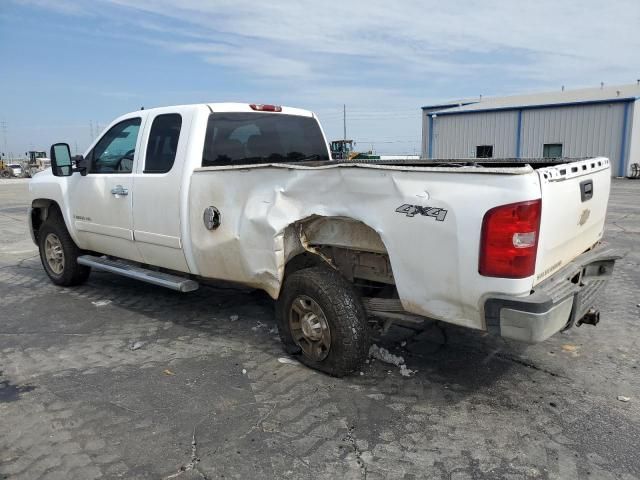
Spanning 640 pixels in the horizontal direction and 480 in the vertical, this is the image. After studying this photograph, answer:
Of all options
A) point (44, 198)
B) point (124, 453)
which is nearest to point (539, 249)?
point (124, 453)

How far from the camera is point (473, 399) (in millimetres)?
3570

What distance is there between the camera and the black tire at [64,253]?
6379 mm

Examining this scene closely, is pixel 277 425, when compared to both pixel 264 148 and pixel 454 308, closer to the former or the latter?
pixel 454 308

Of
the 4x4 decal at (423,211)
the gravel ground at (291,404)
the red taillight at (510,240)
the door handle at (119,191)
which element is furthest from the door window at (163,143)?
the red taillight at (510,240)

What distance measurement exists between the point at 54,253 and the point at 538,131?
29.2m

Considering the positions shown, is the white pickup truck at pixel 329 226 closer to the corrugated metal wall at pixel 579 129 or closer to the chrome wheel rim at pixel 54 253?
the chrome wheel rim at pixel 54 253

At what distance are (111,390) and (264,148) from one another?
268 centimetres

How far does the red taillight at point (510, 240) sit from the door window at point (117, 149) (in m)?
3.79

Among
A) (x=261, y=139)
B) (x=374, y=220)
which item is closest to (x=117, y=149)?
(x=261, y=139)

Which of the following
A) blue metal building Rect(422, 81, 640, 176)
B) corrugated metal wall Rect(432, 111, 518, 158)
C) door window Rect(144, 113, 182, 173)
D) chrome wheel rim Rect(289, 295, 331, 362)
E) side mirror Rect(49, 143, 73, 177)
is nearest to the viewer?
chrome wheel rim Rect(289, 295, 331, 362)

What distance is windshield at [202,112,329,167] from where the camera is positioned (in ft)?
16.0

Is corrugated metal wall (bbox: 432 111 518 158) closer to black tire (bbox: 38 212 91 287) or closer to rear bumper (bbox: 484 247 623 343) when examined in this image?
black tire (bbox: 38 212 91 287)

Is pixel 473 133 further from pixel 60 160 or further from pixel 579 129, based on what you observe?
pixel 60 160

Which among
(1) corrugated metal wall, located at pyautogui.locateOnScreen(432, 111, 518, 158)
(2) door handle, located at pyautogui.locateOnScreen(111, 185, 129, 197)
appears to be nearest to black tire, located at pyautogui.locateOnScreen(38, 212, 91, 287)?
(2) door handle, located at pyautogui.locateOnScreen(111, 185, 129, 197)
